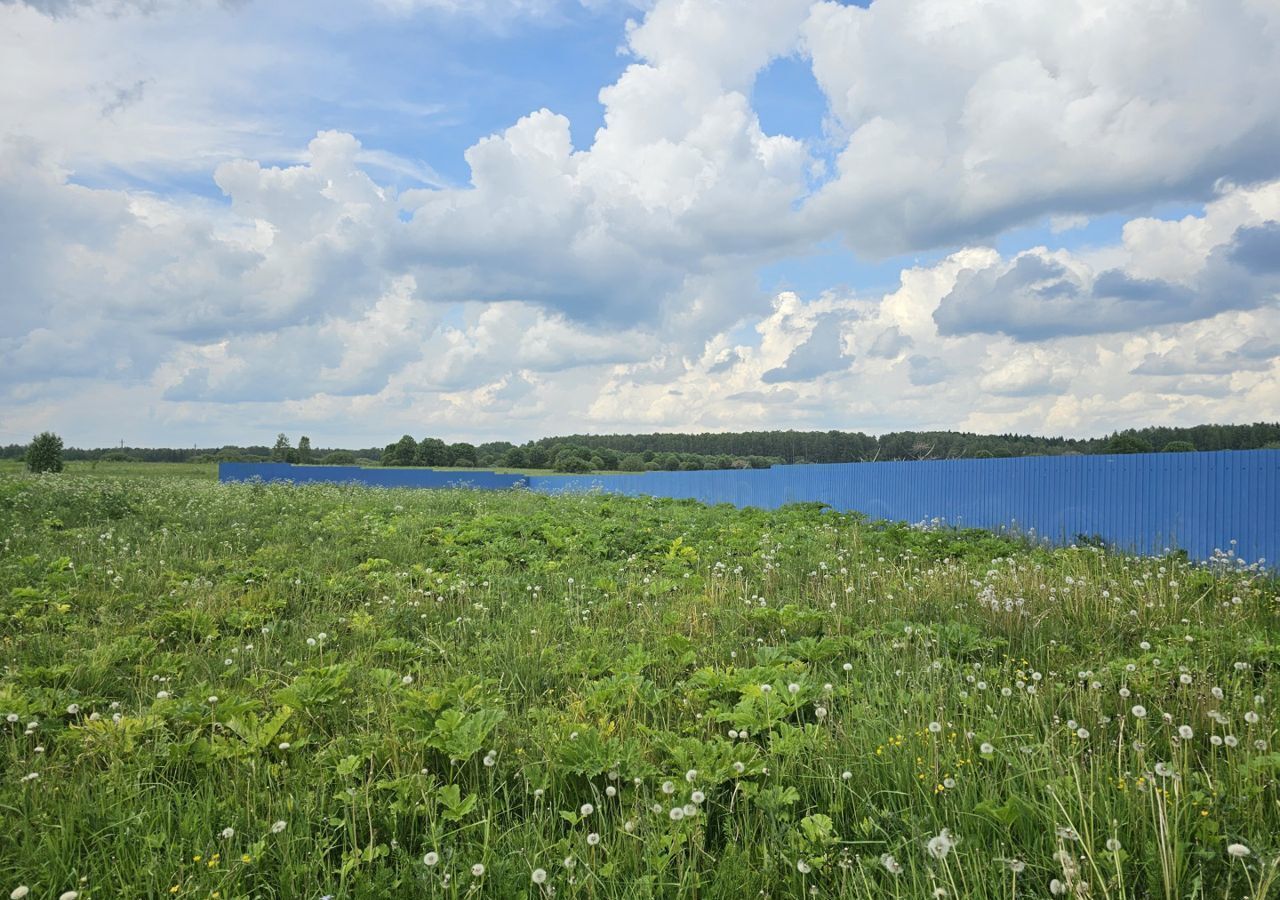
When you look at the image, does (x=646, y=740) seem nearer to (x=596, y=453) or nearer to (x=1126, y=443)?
(x=1126, y=443)

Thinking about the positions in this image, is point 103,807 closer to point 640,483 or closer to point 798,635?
point 798,635

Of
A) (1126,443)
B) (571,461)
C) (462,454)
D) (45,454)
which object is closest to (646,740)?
(1126,443)

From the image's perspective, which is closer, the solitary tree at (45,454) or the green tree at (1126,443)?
the green tree at (1126,443)

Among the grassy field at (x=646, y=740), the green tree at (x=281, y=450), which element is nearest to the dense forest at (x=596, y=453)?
the green tree at (x=281, y=450)

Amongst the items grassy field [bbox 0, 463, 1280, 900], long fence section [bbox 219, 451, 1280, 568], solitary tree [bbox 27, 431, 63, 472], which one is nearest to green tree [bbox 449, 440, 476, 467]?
solitary tree [bbox 27, 431, 63, 472]

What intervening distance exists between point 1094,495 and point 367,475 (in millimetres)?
38846

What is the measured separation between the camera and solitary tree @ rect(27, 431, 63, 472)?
43781 mm

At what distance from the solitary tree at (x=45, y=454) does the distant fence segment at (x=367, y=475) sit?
9.72 metres

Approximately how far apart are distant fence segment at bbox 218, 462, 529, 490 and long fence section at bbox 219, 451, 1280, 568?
22.0 metres

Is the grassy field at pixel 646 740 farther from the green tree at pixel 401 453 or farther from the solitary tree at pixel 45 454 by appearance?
the green tree at pixel 401 453

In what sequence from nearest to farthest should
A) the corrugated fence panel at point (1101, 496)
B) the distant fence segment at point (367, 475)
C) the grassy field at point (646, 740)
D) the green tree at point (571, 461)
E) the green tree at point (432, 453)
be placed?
the grassy field at point (646, 740) → the corrugated fence panel at point (1101, 496) → the distant fence segment at point (367, 475) → the green tree at point (571, 461) → the green tree at point (432, 453)

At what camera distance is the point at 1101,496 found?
49.0ft

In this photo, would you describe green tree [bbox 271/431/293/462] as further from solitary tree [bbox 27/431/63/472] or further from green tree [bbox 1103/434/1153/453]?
green tree [bbox 1103/434/1153/453]

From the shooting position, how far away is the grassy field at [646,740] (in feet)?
9.37
